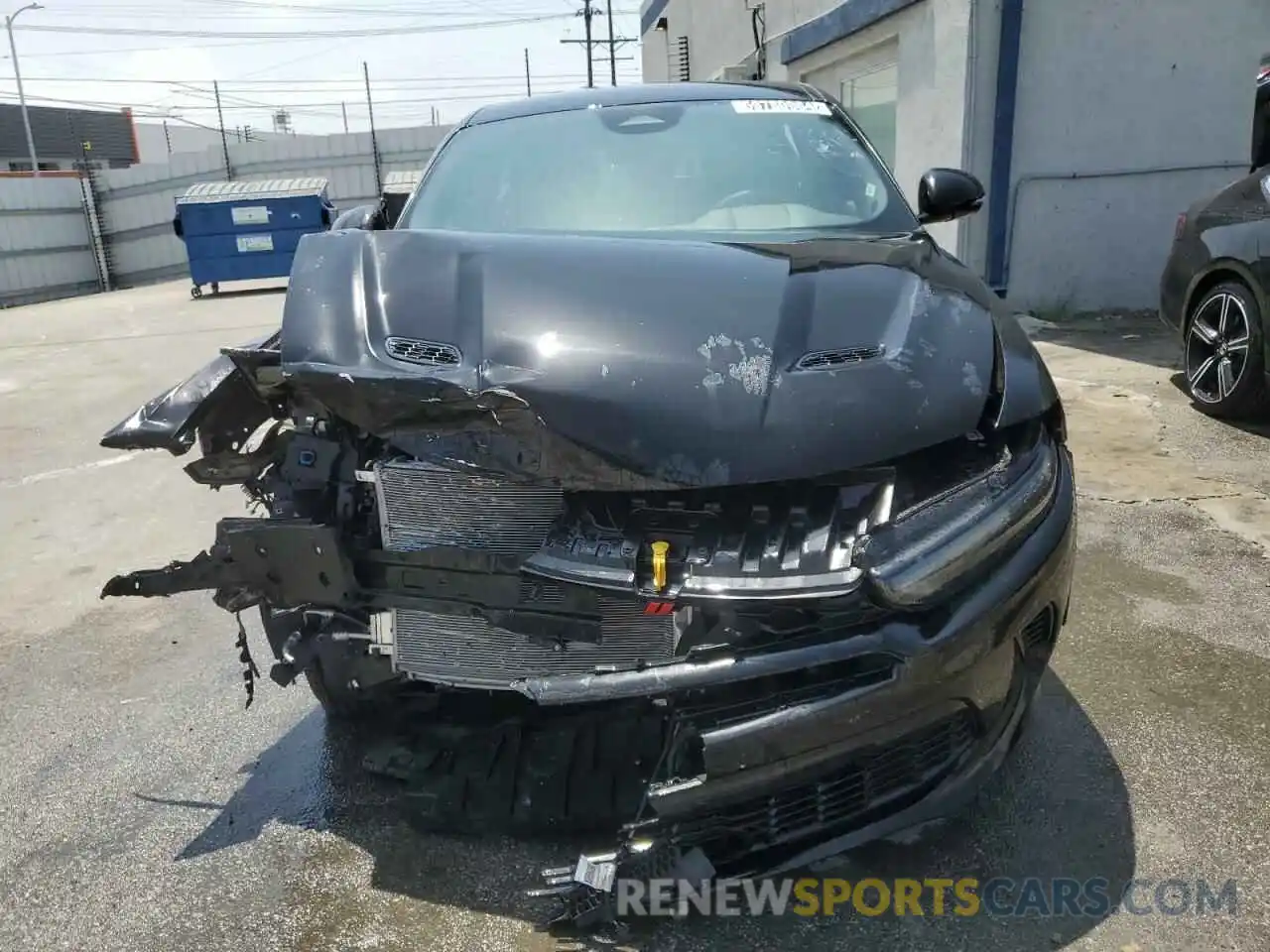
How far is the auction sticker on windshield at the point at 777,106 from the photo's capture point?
11.2 ft

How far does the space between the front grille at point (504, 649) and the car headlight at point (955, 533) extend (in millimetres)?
463

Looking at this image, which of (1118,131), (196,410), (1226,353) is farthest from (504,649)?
(1118,131)

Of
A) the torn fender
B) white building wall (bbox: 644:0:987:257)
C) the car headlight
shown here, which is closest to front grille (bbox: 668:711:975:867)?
the car headlight

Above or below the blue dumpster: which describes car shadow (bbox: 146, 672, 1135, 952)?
below

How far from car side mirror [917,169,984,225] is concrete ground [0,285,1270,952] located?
1479 millimetres

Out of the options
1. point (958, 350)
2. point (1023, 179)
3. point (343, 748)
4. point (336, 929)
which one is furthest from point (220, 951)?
point (1023, 179)

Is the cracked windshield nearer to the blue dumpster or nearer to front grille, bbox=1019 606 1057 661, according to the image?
front grille, bbox=1019 606 1057 661

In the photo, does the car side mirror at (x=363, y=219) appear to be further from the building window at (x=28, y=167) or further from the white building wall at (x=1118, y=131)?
the building window at (x=28, y=167)

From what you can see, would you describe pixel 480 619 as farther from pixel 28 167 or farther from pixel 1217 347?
pixel 28 167

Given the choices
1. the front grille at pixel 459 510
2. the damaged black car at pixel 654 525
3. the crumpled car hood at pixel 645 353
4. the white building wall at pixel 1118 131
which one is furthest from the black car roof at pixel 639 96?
the white building wall at pixel 1118 131

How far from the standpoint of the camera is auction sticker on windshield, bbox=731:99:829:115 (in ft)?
11.2

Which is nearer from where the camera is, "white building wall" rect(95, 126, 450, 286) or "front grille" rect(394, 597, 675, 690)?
"front grille" rect(394, 597, 675, 690)

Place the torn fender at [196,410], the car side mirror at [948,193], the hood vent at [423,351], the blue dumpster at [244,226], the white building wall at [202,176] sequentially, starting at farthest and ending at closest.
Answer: the white building wall at [202,176] < the blue dumpster at [244,226] < the car side mirror at [948,193] < the torn fender at [196,410] < the hood vent at [423,351]

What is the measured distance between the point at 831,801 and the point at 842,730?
23 centimetres
